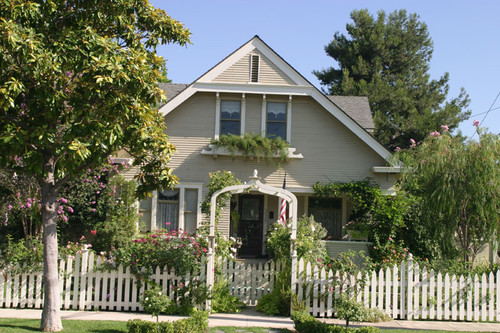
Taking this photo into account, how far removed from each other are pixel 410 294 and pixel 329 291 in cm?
172

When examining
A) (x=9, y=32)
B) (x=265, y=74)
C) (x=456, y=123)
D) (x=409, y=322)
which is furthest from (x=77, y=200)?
(x=456, y=123)

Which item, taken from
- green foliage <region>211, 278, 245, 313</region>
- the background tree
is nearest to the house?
the background tree

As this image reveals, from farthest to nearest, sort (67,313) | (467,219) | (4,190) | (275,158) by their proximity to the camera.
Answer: (275,158) → (4,190) → (467,219) → (67,313)

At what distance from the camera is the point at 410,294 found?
35.7 feet

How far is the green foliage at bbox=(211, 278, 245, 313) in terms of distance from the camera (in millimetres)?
11062

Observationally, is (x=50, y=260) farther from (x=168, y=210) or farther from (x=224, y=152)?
(x=224, y=152)

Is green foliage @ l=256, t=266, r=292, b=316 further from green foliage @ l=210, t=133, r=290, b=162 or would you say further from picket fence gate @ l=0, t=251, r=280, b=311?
green foliage @ l=210, t=133, r=290, b=162

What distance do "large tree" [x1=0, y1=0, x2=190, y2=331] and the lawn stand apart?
0.37m

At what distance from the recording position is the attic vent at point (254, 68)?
16641 millimetres

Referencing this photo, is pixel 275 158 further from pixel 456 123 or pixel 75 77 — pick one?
pixel 456 123

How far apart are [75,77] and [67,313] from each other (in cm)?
488

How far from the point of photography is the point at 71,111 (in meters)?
8.94

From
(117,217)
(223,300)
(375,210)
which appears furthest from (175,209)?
(375,210)

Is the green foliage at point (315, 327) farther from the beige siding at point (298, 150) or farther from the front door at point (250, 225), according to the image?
the front door at point (250, 225)
